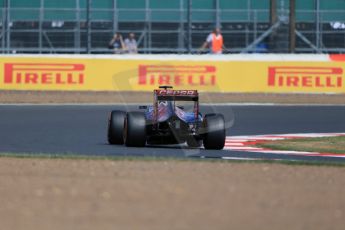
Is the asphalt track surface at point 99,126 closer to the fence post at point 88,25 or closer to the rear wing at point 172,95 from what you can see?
the rear wing at point 172,95

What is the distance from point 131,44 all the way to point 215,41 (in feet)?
7.66

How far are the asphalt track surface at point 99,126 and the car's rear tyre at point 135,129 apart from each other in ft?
0.59

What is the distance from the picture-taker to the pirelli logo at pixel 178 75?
28.4 m

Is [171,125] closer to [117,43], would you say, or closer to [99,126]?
[99,126]

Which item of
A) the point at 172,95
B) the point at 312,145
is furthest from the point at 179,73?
the point at 172,95

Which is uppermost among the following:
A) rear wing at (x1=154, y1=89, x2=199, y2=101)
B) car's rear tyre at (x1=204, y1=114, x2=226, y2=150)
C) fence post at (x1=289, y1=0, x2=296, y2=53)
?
→ fence post at (x1=289, y1=0, x2=296, y2=53)

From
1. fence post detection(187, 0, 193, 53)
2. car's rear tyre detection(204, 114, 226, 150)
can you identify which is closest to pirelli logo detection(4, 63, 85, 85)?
fence post detection(187, 0, 193, 53)

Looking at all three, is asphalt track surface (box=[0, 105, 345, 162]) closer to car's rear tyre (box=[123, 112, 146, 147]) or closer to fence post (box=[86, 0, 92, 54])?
car's rear tyre (box=[123, 112, 146, 147])

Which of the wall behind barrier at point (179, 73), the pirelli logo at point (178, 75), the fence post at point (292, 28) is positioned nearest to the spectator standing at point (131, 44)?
the wall behind barrier at point (179, 73)

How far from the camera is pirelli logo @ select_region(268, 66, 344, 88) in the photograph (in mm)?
28906

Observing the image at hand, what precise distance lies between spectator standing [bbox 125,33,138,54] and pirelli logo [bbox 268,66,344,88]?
4203 millimetres

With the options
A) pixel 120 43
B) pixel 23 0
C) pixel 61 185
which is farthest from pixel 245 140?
pixel 23 0

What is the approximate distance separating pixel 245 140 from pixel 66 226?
9.87 meters

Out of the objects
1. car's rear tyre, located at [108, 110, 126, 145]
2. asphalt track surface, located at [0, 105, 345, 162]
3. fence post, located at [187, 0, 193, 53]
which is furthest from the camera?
fence post, located at [187, 0, 193, 53]
